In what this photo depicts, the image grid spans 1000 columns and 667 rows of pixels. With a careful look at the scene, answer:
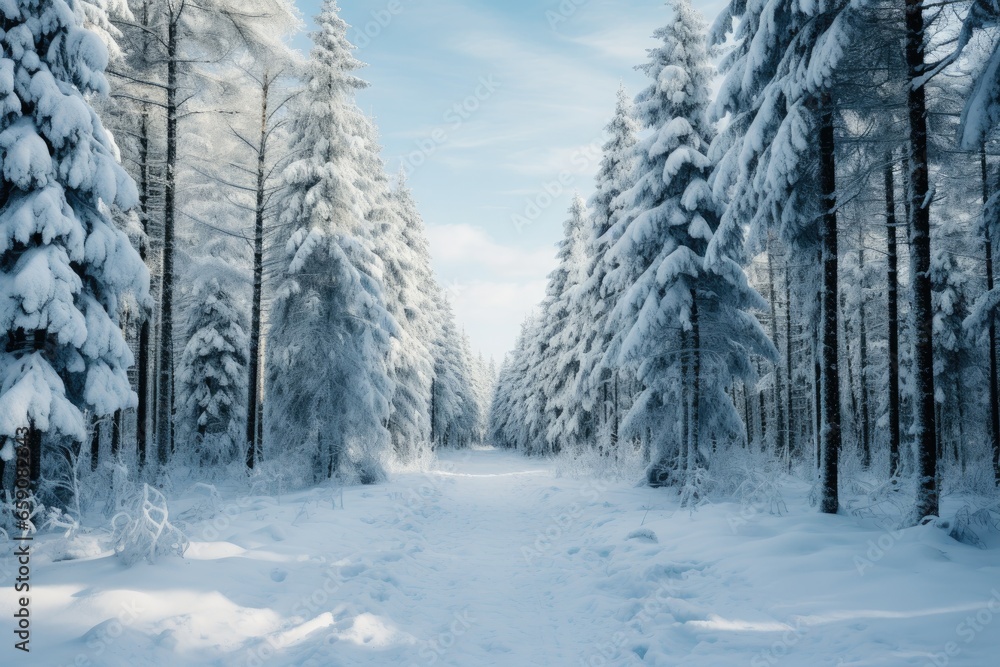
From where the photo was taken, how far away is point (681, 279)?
13227 millimetres

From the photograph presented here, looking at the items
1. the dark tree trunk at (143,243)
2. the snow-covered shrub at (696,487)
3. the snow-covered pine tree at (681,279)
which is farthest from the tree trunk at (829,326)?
the dark tree trunk at (143,243)

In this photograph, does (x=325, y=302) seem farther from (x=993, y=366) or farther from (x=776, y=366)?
(x=776, y=366)

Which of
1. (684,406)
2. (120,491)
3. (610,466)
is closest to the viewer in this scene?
(120,491)

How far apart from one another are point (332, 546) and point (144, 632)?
12.2 feet

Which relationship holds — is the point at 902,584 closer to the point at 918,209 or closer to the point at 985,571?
the point at 985,571

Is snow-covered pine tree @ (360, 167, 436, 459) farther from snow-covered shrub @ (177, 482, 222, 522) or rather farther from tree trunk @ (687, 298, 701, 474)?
tree trunk @ (687, 298, 701, 474)

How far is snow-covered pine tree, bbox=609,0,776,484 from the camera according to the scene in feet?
42.8

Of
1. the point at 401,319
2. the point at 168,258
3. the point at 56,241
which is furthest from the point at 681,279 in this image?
the point at 401,319

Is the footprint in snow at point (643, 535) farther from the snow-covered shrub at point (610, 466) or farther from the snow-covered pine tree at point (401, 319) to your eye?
the snow-covered pine tree at point (401, 319)

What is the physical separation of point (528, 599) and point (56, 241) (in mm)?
8210

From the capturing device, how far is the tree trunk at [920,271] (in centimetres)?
745

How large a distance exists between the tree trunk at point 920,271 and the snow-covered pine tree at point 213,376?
20558 millimetres

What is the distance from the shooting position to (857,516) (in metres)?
8.80

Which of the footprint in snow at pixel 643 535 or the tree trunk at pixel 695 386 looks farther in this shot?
the tree trunk at pixel 695 386
